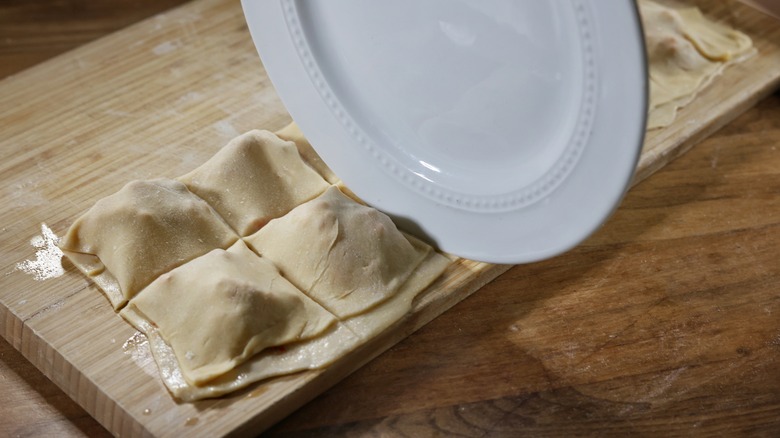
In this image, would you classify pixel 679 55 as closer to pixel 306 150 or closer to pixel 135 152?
pixel 306 150

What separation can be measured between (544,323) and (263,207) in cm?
54

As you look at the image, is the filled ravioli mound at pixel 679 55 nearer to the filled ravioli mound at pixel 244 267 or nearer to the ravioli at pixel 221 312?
the filled ravioli mound at pixel 244 267

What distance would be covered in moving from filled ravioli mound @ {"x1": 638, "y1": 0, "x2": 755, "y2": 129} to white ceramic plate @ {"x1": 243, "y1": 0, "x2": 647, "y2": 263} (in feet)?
2.06

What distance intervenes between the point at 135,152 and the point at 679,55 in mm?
1218

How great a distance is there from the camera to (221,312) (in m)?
1.35

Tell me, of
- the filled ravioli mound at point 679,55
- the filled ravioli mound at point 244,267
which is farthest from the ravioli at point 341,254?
the filled ravioli mound at point 679,55

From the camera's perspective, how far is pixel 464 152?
146 centimetres

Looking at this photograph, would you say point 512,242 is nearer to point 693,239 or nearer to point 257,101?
point 693,239

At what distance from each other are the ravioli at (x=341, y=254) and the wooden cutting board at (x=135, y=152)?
0.22 ft

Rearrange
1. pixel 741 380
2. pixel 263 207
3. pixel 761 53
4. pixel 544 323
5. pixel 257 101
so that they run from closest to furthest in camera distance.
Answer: pixel 741 380 → pixel 544 323 → pixel 263 207 → pixel 257 101 → pixel 761 53

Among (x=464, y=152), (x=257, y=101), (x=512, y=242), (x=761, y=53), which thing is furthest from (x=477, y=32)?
(x=761, y=53)

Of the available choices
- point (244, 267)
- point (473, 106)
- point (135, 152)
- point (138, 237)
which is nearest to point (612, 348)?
point (473, 106)

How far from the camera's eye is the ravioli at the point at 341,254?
1.45m

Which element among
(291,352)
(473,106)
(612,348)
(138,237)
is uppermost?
(473,106)
